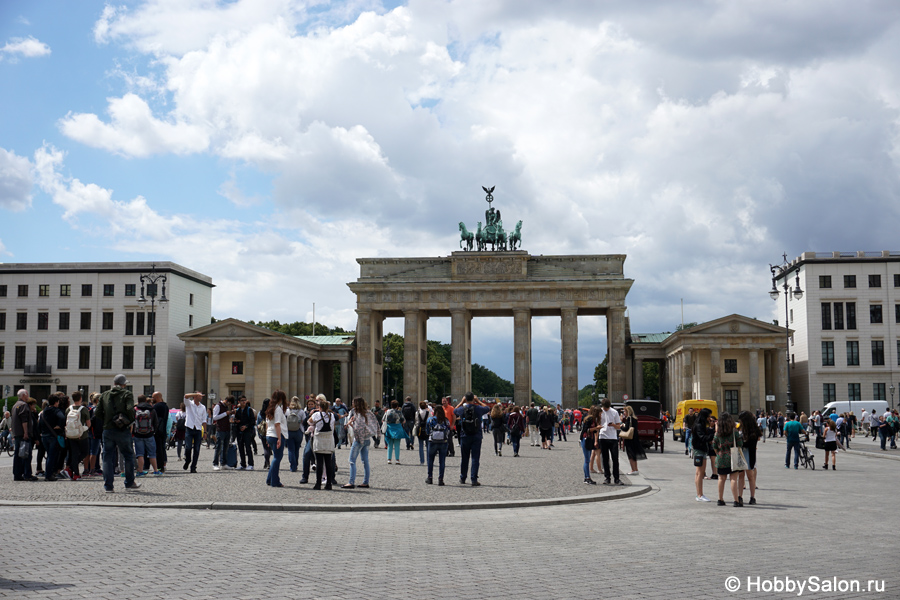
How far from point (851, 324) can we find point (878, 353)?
361 centimetres

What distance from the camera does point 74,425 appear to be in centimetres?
1933

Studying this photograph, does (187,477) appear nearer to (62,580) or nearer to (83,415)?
(83,415)

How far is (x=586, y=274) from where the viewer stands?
8269cm

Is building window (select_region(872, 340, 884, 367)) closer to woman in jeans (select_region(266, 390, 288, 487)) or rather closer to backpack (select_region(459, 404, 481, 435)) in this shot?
backpack (select_region(459, 404, 481, 435))

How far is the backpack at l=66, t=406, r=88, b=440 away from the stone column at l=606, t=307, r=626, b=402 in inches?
2539

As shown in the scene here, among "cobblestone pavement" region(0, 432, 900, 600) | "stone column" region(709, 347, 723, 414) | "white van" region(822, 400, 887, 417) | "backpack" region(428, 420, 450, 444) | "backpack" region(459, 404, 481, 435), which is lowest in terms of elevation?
"cobblestone pavement" region(0, 432, 900, 600)

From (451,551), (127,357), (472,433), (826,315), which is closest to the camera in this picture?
(451,551)

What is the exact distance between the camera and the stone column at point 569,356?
8094cm

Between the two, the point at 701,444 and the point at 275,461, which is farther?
the point at 275,461

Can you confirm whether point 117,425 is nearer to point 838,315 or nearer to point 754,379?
point 754,379

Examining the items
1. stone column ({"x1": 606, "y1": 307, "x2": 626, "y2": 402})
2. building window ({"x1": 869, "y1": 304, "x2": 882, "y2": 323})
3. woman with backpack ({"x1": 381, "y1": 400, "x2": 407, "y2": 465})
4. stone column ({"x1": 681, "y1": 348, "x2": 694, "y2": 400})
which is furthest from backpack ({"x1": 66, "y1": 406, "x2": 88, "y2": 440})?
building window ({"x1": 869, "y1": 304, "x2": 882, "y2": 323})

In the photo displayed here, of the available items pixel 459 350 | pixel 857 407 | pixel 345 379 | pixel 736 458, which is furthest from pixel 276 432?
pixel 345 379

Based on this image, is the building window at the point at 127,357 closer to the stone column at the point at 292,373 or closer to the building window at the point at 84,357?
the building window at the point at 84,357

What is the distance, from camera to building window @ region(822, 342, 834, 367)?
78188 millimetres
